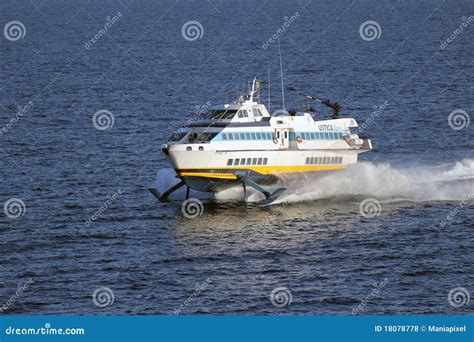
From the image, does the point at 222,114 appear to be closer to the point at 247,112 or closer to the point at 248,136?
the point at 247,112

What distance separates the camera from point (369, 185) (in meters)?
99.5

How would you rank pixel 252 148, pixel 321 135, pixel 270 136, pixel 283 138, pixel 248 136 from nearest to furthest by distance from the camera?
pixel 248 136, pixel 252 148, pixel 270 136, pixel 283 138, pixel 321 135

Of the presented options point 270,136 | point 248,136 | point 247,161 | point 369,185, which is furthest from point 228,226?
point 369,185

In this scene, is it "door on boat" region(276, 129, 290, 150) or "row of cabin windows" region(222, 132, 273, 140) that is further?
"door on boat" region(276, 129, 290, 150)

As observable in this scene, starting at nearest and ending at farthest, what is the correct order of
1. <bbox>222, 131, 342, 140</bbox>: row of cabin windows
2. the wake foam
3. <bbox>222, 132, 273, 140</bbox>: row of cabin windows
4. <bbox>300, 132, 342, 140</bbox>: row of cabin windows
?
<bbox>222, 132, 273, 140</bbox>: row of cabin windows
<bbox>222, 131, 342, 140</bbox>: row of cabin windows
the wake foam
<bbox>300, 132, 342, 140</bbox>: row of cabin windows

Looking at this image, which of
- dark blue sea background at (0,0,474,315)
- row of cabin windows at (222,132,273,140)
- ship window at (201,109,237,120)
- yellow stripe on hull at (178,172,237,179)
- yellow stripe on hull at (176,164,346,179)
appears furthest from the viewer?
ship window at (201,109,237,120)

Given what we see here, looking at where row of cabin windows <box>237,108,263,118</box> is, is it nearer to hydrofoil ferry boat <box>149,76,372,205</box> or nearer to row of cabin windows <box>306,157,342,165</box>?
hydrofoil ferry boat <box>149,76,372,205</box>

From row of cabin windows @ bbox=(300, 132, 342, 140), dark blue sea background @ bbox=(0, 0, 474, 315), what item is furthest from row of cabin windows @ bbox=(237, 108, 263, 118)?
dark blue sea background @ bbox=(0, 0, 474, 315)

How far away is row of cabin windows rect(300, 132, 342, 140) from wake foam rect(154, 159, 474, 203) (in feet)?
9.92

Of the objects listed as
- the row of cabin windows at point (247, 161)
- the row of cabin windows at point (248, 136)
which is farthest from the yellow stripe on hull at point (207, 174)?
the row of cabin windows at point (248, 136)

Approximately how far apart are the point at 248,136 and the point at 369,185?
40.4 ft

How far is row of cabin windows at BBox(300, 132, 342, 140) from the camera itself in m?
97.4

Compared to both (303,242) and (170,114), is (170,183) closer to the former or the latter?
(303,242)

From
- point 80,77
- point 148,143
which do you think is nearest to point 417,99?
point 148,143
